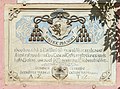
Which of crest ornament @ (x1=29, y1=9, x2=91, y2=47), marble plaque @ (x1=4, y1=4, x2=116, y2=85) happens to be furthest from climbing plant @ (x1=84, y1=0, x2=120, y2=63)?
crest ornament @ (x1=29, y1=9, x2=91, y2=47)

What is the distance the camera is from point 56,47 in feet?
40.5

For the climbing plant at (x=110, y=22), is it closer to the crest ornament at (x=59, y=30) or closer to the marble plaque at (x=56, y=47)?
the marble plaque at (x=56, y=47)

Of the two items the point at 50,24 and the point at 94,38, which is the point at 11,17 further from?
the point at 94,38

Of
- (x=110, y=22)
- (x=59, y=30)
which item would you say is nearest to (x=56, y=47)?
(x=59, y=30)

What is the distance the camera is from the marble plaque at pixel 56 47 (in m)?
12.3

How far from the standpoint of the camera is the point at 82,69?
484 inches

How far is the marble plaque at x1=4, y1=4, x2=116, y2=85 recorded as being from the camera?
40.4ft

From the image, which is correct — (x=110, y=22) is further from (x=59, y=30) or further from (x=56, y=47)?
(x=56, y=47)

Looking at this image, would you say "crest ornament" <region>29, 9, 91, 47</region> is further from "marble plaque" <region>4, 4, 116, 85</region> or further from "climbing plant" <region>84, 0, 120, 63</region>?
"climbing plant" <region>84, 0, 120, 63</region>

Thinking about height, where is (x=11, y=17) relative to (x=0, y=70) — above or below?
above

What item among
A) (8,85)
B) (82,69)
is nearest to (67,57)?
(82,69)

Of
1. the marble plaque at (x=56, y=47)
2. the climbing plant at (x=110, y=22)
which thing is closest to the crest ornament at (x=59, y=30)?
the marble plaque at (x=56, y=47)

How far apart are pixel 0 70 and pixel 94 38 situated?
1.72 m

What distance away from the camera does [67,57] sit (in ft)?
40.5
